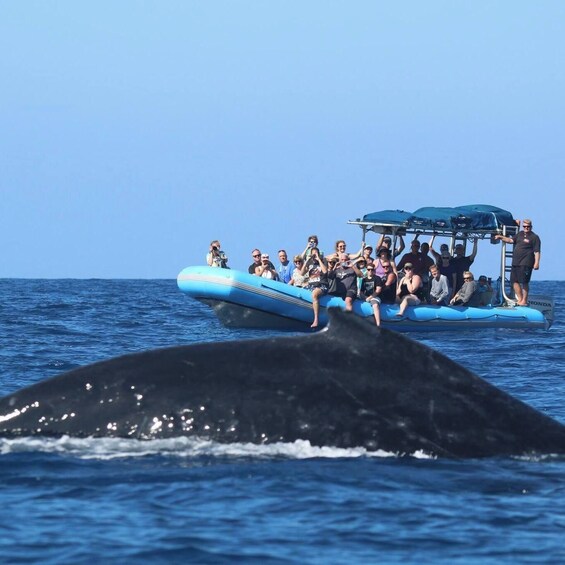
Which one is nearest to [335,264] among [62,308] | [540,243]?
[540,243]

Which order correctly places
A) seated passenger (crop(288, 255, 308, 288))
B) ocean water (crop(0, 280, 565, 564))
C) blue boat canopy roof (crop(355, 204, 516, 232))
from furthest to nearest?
blue boat canopy roof (crop(355, 204, 516, 232))
seated passenger (crop(288, 255, 308, 288))
ocean water (crop(0, 280, 565, 564))

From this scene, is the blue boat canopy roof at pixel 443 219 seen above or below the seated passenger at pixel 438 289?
above

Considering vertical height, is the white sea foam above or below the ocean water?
above

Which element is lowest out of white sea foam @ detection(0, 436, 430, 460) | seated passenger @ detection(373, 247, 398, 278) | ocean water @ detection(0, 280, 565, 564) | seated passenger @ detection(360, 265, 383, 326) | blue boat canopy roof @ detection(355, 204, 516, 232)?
ocean water @ detection(0, 280, 565, 564)

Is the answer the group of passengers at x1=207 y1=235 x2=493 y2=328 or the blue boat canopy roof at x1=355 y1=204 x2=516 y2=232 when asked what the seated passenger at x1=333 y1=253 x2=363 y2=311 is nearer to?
the group of passengers at x1=207 y1=235 x2=493 y2=328

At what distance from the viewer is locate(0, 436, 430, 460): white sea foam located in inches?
339

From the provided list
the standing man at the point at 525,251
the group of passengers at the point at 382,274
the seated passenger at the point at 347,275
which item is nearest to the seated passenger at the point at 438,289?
the group of passengers at the point at 382,274

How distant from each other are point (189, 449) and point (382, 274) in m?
19.1

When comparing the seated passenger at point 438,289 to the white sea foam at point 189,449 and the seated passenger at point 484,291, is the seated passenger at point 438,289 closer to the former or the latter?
the seated passenger at point 484,291

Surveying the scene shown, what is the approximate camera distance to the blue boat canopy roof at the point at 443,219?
29141mm

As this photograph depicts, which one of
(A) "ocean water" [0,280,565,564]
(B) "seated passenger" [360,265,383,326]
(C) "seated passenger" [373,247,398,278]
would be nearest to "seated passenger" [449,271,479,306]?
(C) "seated passenger" [373,247,398,278]

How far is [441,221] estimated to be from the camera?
2928 centimetres

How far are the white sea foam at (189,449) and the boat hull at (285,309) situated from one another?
60.0ft

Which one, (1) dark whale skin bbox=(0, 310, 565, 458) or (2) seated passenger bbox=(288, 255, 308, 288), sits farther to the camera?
(2) seated passenger bbox=(288, 255, 308, 288)
